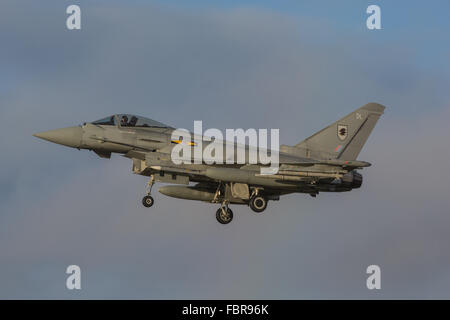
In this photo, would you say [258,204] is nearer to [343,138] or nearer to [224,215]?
[224,215]

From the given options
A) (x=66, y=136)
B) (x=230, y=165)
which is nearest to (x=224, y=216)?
(x=230, y=165)

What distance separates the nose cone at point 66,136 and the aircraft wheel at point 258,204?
7056 millimetres

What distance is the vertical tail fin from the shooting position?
3609 centimetres

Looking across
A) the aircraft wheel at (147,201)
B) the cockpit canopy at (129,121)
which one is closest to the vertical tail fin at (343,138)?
the cockpit canopy at (129,121)

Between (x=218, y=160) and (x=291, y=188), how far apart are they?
312 centimetres

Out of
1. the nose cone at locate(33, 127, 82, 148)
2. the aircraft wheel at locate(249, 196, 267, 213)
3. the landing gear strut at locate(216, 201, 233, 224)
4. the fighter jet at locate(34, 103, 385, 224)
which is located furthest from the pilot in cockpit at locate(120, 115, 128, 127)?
the aircraft wheel at locate(249, 196, 267, 213)

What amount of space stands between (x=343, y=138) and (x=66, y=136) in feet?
36.0

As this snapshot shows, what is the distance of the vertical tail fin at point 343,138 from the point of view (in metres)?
36.1

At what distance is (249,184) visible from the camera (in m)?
34.9

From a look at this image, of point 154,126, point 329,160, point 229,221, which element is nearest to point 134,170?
point 154,126

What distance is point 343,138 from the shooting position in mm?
36281

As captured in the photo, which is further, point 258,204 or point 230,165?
point 258,204
